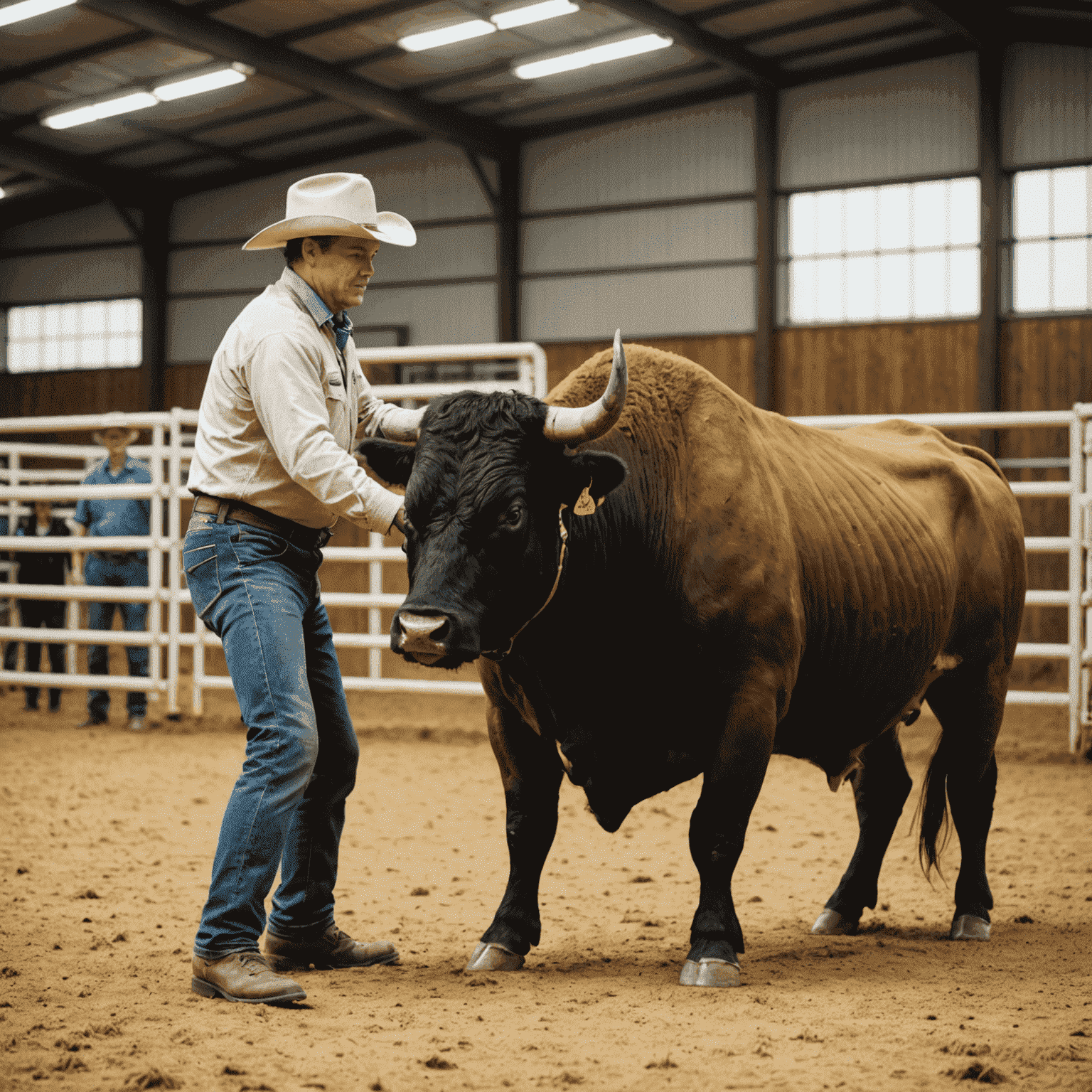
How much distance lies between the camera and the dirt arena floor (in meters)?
2.90

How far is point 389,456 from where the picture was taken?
3.54m

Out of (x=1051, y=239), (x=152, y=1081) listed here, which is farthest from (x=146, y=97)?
(x=152, y=1081)

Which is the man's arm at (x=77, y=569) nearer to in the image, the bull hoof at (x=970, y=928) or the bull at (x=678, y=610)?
the bull at (x=678, y=610)

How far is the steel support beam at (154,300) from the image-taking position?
71.7ft

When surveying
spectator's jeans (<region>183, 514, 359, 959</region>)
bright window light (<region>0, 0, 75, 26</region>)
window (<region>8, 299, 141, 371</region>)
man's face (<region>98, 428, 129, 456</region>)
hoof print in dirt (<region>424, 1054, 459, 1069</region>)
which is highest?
bright window light (<region>0, 0, 75, 26</region>)

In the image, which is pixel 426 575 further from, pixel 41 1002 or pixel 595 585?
pixel 41 1002

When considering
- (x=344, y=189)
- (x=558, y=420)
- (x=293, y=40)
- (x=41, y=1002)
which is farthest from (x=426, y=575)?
(x=293, y=40)

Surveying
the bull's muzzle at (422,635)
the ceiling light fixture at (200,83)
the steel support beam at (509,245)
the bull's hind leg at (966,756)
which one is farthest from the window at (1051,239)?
the bull's muzzle at (422,635)

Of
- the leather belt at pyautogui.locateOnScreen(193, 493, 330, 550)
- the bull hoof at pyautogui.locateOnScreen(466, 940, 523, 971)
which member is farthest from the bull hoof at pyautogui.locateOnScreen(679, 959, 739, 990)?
the leather belt at pyautogui.locateOnScreen(193, 493, 330, 550)

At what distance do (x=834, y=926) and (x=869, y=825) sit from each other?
0.44 meters

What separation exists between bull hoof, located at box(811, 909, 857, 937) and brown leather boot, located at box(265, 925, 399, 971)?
1.48 meters

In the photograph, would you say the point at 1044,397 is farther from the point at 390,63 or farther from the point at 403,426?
the point at 403,426

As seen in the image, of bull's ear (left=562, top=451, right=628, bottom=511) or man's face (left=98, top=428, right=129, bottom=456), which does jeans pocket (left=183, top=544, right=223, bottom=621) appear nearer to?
bull's ear (left=562, top=451, right=628, bottom=511)

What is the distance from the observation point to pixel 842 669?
4.15 meters
